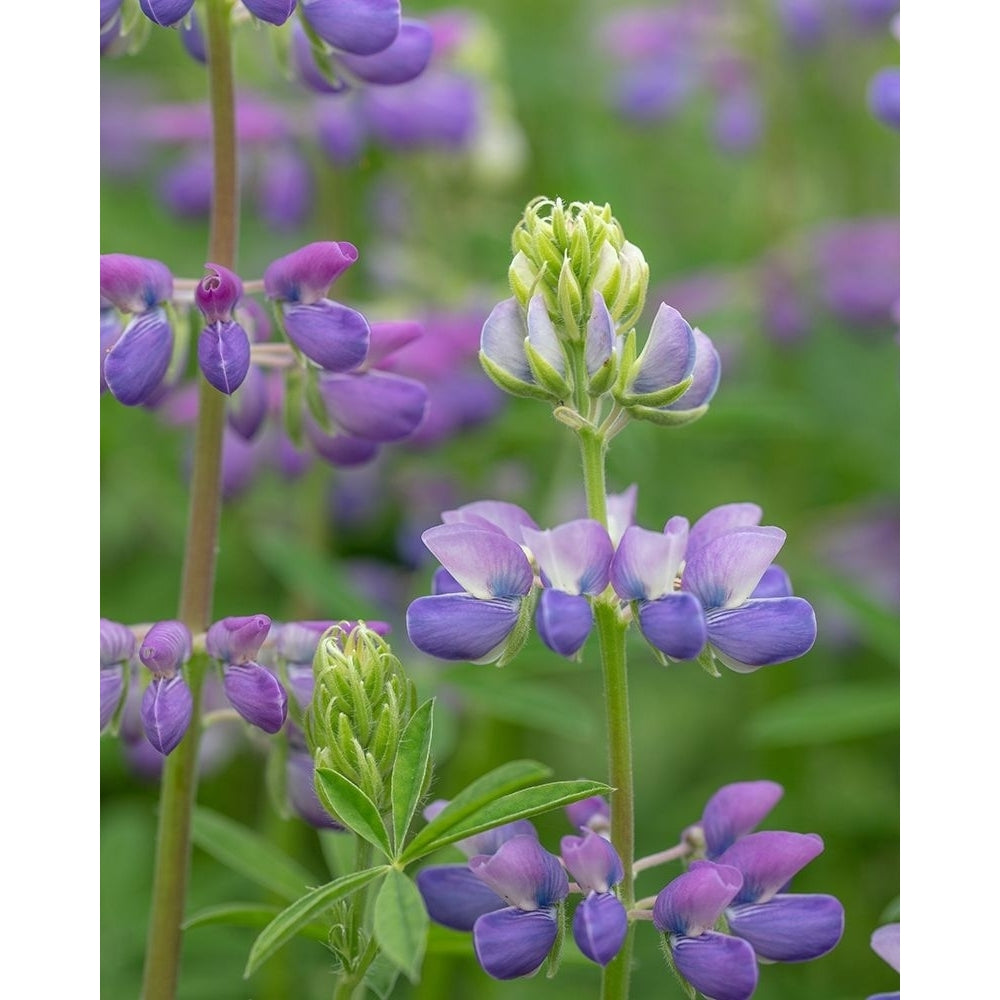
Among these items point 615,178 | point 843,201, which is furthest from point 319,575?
point 843,201

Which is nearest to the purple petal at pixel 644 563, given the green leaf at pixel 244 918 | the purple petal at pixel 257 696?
the purple petal at pixel 257 696

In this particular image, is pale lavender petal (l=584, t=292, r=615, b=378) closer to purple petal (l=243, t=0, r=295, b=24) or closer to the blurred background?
purple petal (l=243, t=0, r=295, b=24)

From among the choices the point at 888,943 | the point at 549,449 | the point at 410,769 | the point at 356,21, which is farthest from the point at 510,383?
the point at 549,449

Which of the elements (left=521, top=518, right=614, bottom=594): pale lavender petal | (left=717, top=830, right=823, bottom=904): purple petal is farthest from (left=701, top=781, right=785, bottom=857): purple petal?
(left=521, top=518, right=614, bottom=594): pale lavender petal
